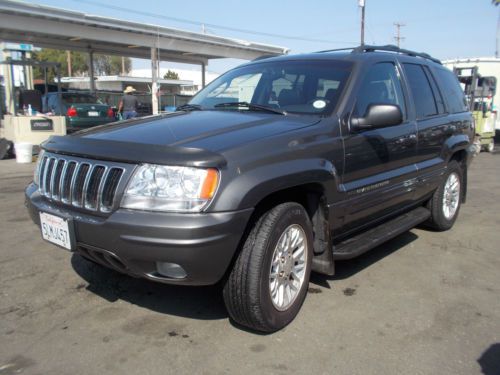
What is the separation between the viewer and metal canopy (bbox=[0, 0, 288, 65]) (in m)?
17.1

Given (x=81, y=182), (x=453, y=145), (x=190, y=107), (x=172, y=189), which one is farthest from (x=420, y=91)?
(x=81, y=182)

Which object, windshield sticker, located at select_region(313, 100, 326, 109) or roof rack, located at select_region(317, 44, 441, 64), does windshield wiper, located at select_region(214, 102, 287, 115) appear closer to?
windshield sticker, located at select_region(313, 100, 326, 109)

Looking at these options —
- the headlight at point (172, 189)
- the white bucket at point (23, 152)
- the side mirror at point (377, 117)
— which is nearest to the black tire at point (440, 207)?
the side mirror at point (377, 117)

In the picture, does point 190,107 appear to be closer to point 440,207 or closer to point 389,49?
point 389,49

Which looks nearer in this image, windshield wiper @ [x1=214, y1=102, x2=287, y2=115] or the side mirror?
the side mirror

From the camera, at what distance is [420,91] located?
4781 millimetres

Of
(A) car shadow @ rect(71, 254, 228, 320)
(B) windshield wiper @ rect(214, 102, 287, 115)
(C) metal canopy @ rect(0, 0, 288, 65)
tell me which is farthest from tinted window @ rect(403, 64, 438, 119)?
(C) metal canopy @ rect(0, 0, 288, 65)

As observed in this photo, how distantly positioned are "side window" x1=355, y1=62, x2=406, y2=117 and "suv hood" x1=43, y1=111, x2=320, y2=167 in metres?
0.59

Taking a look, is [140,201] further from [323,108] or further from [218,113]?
[323,108]

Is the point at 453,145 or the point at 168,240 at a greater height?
the point at 453,145

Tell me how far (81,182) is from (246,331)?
4.75 ft

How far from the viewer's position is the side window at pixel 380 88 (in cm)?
382

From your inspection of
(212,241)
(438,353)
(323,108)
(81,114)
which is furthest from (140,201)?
(81,114)

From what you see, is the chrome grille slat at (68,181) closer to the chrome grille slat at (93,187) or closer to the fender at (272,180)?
the chrome grille slat at (93,187)
